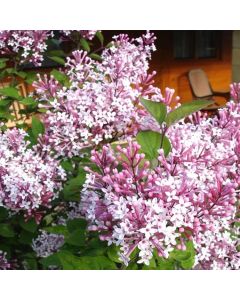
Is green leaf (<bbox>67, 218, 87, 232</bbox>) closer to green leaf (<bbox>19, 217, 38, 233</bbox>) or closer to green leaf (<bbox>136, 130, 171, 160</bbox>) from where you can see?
green leaf (<bbox>19, 217, 38, 233</bbox>)

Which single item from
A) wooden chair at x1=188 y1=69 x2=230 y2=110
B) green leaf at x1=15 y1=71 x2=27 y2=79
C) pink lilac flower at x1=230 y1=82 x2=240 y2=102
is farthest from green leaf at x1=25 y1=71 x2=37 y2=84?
wooden chair at x1=188 y1=69 x2=230 y2=110

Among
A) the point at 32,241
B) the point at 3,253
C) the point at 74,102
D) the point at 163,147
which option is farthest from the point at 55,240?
the point at 163,147

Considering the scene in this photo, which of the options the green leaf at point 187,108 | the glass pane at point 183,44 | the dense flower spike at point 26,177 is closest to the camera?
the green leaf at point 187,108

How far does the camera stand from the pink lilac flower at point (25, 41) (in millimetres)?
1938

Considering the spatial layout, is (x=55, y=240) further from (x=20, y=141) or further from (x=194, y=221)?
(x=194, y=221)

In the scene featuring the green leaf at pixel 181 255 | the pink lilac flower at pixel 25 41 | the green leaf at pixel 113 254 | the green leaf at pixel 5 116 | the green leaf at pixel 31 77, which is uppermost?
the pink lilac flower at pixel 25 41

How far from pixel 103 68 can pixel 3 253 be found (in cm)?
63

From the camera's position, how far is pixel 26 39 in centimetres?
194

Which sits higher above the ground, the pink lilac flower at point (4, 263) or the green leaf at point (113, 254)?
the green leaf at point (113, 254)

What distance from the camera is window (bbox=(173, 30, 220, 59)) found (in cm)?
924

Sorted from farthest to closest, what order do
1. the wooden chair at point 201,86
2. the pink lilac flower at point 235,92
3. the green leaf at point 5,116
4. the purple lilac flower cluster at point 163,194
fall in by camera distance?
the wooden chair at point 201,86
the green leaf at point 5,116
the pink lilac flower at point 235,92
the purple lilac flower cluster at point 163,194

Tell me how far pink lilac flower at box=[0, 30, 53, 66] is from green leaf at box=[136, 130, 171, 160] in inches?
40.8

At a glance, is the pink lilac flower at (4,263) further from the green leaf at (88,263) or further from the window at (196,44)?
the window at (196,44)

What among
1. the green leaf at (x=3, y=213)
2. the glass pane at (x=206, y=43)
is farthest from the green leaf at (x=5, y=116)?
the glass pane at (x=206, y=43)
